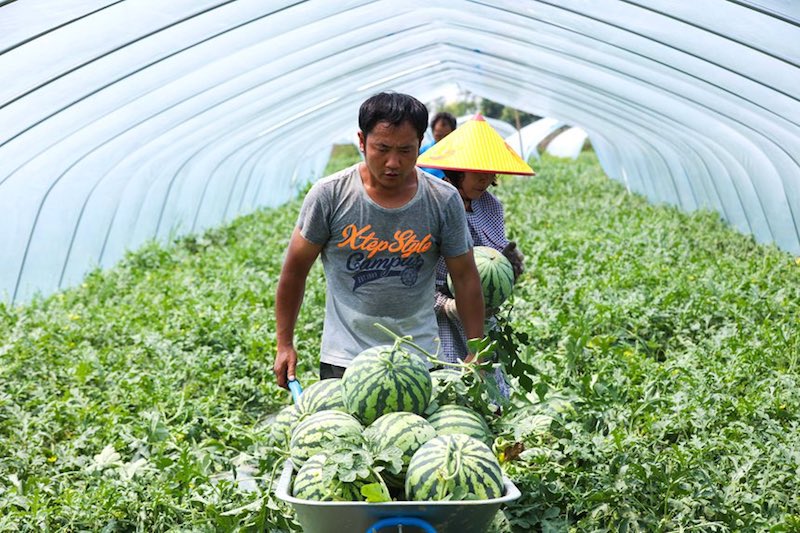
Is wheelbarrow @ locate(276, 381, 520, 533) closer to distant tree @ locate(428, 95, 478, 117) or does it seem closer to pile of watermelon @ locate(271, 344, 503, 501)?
pile of watermelon @ locate(271, 344, 503, 501)

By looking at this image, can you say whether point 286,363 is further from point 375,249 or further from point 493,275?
point 493,275

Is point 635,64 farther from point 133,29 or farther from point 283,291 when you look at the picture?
point 283,291

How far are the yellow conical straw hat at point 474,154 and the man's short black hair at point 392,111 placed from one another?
113 centimetres

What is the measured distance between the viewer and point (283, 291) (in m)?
3.61

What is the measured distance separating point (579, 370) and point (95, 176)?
21.1 ft

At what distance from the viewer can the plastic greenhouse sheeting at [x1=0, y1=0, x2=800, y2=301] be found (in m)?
6.65

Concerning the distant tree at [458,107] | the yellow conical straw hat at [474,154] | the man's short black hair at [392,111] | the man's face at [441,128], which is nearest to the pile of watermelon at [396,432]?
the man's short black hair at [392,111]

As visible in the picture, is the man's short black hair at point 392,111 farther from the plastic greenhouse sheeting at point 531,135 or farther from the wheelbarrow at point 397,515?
the plastic greenhouse sheeting at point 531,135

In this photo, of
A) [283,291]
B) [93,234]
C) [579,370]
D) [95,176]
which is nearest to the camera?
[283,291]

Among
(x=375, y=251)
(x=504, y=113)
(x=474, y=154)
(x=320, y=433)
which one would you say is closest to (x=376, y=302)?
(x=375, y=251)

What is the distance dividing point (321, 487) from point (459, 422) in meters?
0.53

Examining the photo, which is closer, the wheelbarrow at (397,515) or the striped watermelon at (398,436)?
the wheelbarrow at (397,515)

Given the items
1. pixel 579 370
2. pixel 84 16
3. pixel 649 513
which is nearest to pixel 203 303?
pixel 84 16

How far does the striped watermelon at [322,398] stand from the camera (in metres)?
3.03
